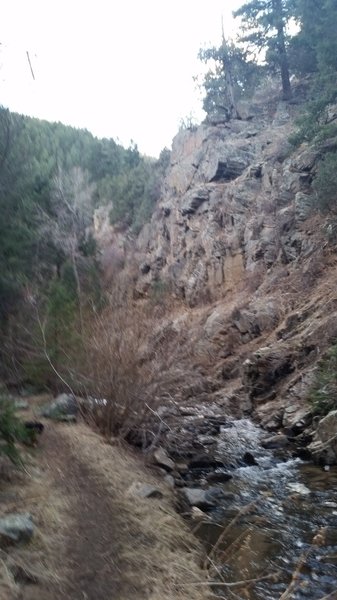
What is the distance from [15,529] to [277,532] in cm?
371

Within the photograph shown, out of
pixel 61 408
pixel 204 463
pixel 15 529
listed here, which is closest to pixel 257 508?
pixel 204 463

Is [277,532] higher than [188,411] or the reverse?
the reverse

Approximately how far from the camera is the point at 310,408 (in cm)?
1255

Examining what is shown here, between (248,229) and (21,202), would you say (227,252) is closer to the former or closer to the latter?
(248,229)

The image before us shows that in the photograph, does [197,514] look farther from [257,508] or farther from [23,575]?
[23,575]

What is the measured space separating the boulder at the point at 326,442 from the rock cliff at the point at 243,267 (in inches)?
44.4

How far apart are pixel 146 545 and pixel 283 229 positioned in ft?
61.6

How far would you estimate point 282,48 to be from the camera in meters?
31.5

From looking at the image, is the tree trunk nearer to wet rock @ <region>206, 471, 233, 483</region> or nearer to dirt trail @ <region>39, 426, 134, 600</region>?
wet rock @ <region>206, 471, 233, 483</region>

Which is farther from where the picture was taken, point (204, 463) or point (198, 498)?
point (204, 463)

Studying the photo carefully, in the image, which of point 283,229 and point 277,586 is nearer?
point 277,586

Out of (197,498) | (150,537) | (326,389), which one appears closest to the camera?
(150,537)

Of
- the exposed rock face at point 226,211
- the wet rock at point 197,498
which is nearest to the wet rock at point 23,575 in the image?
the wet rock at point 197,498

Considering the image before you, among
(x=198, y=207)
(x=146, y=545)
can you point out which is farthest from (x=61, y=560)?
(x=198, y=207)
